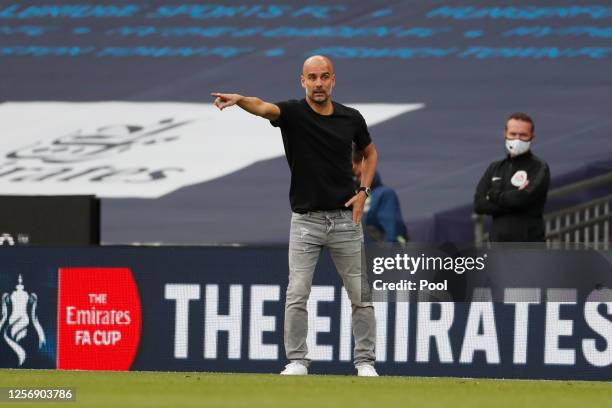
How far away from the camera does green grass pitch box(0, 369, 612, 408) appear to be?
20.1 feet

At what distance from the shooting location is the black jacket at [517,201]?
8586 mm

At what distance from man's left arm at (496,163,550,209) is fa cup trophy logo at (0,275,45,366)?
3.02 meters

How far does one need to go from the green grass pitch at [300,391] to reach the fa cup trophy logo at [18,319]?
0.66m

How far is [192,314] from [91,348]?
2.21ft

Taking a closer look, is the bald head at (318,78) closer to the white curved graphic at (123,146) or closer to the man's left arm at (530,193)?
the man's left arm at (530,193)

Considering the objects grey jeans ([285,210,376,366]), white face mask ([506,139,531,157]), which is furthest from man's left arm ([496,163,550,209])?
grey jeans ([285,210,376,366])

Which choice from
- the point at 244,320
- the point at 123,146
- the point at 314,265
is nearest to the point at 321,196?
the point at 314,265

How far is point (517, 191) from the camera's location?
8.62 metres

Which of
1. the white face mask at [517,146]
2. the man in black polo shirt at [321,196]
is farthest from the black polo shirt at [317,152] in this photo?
the white face mask at [517,146]

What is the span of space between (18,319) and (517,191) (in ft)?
10.5

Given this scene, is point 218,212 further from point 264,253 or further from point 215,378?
point 215,378
